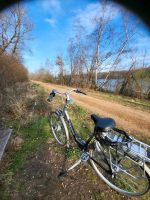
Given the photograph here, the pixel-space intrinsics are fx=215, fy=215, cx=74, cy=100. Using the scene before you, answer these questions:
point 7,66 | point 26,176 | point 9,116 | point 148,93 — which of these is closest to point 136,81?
point 148,93

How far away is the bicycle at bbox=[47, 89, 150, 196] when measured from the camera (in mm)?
2576

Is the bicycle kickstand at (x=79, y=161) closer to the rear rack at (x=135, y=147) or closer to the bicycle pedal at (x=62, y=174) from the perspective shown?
the bicycle pedal at (x=62, y=174)

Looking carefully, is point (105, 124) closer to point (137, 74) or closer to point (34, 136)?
point (34, 136)

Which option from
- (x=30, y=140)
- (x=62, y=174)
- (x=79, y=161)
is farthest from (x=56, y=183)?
(x=30, y=140)

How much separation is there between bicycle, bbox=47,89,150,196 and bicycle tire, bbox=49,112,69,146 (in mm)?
849

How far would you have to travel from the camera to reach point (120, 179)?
3.10m

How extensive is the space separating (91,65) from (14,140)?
16.2 metres

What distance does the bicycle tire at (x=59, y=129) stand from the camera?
4223 mm

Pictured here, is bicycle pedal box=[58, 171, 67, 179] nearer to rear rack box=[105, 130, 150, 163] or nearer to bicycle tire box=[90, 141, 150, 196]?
bicycle tire box=[90, 141, 150, 196]

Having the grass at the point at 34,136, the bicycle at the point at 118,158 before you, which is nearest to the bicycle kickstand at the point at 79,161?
the bicycle at the point at 118,158

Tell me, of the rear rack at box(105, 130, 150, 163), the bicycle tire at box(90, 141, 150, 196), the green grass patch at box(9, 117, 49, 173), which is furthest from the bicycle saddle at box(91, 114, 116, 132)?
the green grass patch at box(9, 117, 49, 173)

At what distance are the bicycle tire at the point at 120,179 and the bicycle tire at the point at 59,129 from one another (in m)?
0.99

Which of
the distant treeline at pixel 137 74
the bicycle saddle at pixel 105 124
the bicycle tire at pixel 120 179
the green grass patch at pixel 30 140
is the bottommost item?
the green grass patch at pixel 30 140

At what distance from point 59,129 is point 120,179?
1772 mm
